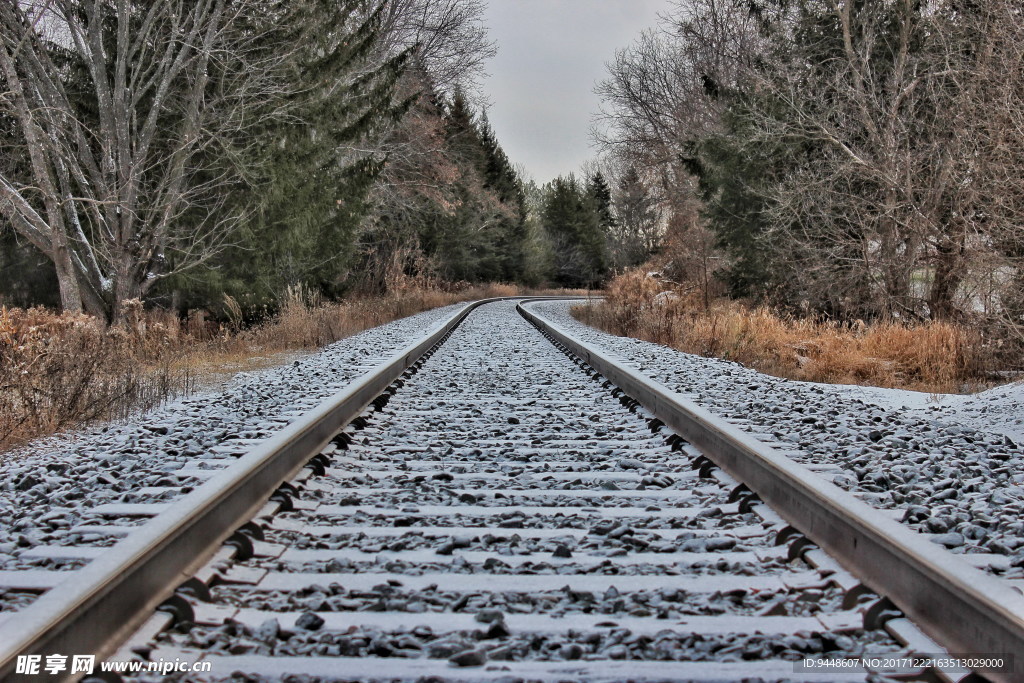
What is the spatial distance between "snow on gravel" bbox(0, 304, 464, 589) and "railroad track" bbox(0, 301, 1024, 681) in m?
0.14

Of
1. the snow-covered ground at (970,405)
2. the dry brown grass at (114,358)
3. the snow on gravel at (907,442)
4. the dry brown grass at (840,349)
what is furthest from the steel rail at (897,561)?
the dry brown grass at (840,349)

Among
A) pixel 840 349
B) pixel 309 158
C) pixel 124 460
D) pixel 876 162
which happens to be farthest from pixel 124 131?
pixel 876 162

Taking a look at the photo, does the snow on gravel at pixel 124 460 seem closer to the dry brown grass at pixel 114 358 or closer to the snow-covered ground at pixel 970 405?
the dry brown grass at pixel 114 358

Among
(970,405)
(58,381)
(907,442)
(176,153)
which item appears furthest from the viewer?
(176,153)

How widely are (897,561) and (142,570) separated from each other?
6.80 ft

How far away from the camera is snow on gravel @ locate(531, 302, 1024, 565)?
2941 mm

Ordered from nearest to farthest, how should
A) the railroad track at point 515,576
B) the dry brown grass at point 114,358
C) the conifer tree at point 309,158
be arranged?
the railroad track at point 515,576 < the dry brown grass at point 114,358 < the conifer tree at point 309,158

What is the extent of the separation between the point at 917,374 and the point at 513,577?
770cm

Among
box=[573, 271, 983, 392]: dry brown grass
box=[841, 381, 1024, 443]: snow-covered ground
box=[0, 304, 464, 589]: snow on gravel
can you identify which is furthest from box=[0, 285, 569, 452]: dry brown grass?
box=[841, 381, 1024, 443]: snow-covered ground

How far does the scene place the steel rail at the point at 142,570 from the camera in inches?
68.1

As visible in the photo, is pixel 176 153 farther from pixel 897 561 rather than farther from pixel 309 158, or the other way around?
pixel 897 561

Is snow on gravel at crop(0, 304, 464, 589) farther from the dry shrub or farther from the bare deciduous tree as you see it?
the bare deciduous tree

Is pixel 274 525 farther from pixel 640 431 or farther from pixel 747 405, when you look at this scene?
pixel 747 405

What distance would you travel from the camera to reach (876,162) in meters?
12.3
